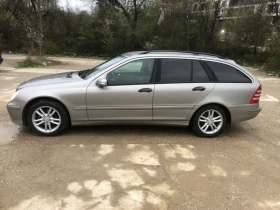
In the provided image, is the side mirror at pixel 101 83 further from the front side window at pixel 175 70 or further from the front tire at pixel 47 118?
the front side window at pixel 175 70

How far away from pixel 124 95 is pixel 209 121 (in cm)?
162

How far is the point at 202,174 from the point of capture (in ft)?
13.0

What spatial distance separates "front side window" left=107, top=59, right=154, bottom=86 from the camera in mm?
4949

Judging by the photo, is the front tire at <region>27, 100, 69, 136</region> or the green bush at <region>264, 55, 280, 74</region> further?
the green bush at <region>264, 55, 280, 74</region>

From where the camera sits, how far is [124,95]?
4.90 metres

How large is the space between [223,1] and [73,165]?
73.9 feet

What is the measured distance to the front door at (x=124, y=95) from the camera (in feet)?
16.0

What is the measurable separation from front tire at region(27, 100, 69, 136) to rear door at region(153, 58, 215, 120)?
5.14 ft

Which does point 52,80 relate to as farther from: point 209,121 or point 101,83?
point 209,121

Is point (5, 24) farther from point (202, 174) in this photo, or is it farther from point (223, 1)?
point (202, 174)

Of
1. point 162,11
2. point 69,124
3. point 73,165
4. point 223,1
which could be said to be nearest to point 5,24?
point 162,11

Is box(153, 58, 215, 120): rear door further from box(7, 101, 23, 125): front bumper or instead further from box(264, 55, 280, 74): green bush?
box(264, 55, 280, 74): green bush

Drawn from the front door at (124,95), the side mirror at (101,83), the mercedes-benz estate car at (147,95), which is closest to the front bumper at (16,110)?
the mercedes-benz estate car at (147,95)

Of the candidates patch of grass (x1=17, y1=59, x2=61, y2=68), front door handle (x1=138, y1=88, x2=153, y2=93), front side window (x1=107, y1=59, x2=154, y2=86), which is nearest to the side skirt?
front door handle (x1=138, y1=88, x2=153, y2=93)
